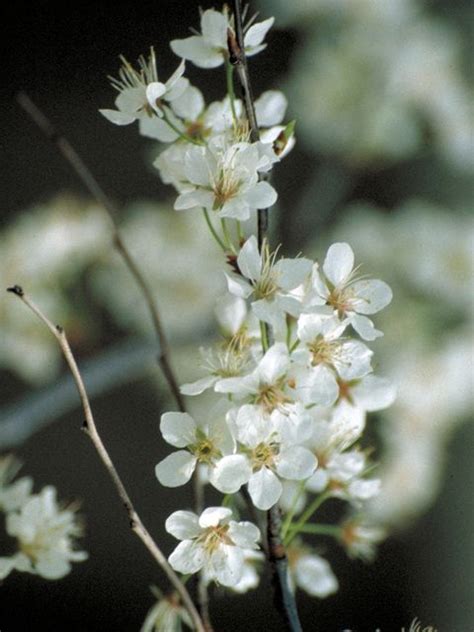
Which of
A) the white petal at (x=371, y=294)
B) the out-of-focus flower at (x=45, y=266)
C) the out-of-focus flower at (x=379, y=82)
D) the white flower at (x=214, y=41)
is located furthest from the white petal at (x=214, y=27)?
the out-of-focus flower at (x=379, y=82)

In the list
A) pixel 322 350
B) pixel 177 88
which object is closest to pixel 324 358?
pixel 322 350

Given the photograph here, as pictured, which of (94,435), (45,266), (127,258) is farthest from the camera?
(45,266)

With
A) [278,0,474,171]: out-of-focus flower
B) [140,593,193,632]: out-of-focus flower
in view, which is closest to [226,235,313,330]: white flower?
[140,593,193,632]: out-of-focus flower

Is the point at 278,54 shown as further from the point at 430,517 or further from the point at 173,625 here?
the point at 173,625

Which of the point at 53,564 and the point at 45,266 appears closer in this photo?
the point at 53,564

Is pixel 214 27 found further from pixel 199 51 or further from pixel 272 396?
pixel 272 396

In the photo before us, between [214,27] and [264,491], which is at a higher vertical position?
[214,27]

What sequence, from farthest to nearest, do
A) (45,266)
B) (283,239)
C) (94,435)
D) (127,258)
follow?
(283,239)
(45,266)
(127,258)
(94,435)

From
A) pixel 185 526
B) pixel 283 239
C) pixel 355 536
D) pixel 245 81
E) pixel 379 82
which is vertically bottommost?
pixel 283 239

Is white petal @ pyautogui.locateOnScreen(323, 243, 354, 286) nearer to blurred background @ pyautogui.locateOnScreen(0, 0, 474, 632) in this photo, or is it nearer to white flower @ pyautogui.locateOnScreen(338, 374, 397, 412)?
white flower @ pyautogui.locateOnScreen(338, 374, 397, 412)
